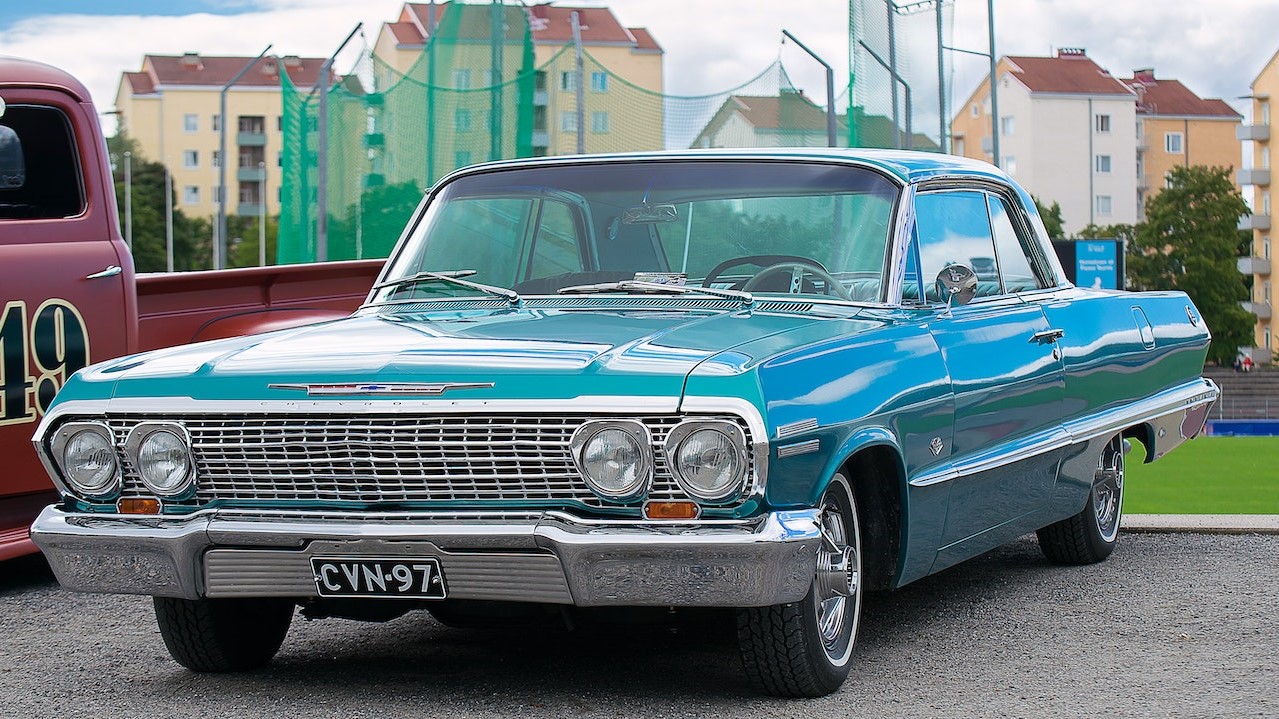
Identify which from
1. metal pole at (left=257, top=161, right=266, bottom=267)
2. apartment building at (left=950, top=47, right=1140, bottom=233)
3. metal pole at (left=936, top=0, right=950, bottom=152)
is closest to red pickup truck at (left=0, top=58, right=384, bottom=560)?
metal pole at (left=936, top=0, right=950, bottom=152)

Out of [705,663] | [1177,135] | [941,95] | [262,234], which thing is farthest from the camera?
[1177,135]

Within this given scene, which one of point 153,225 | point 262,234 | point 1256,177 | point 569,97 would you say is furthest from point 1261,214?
point 569,97

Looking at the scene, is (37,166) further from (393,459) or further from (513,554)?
(513,554)

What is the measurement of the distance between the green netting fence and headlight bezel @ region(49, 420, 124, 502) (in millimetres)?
12423

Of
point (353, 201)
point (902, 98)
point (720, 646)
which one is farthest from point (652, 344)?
point (902, 98)

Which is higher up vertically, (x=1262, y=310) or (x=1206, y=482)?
(x=1262, y=310)

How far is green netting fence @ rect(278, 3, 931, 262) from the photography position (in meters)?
18.6

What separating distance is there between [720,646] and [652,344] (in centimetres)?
143

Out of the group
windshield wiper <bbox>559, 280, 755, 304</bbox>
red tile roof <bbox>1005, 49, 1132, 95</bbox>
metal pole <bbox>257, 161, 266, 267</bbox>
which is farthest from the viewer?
red tile roof <bbox>1005, 49, 1132, 95</bbox>

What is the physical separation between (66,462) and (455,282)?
1534mm

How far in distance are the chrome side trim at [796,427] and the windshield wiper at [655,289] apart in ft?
3.52

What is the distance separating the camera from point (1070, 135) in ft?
340

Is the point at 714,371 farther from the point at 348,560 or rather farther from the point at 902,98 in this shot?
the point at 902,98

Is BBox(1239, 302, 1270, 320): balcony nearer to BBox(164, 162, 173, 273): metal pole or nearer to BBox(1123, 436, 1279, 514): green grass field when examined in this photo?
BBox(164, 162, 173, 273): metal pole
